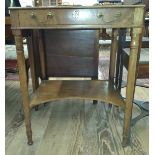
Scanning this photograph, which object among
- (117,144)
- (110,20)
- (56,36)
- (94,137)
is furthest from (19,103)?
(110,20)

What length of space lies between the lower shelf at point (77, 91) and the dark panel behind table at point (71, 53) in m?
0.15

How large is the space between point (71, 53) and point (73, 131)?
0.63 meters

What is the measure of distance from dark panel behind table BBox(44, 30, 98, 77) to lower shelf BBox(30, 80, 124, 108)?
0.49 ft

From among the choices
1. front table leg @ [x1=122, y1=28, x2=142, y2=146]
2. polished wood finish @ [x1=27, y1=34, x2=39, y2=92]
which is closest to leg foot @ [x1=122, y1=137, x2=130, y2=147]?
front table leg @ [x1=122, y1=28, x2=142, y2=146]

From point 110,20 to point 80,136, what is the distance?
75 cm

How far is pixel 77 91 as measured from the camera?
4.75 ft

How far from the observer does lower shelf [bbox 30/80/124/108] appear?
132cm

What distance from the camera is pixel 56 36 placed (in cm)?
167

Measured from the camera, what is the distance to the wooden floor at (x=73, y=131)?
4.07 feet

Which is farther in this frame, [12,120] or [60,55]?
[60,55]

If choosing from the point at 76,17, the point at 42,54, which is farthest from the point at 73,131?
the point at 76,17

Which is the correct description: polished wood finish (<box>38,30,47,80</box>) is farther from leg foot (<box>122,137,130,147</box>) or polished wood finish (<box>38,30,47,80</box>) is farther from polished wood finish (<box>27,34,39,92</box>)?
leg foot (<box>122,137,130,147</box>)
